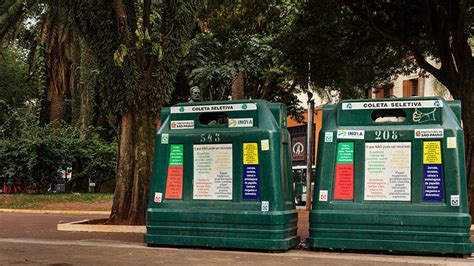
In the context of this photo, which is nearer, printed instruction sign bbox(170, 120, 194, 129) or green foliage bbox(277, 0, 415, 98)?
printed instruction sign bbox(170, 120, 194, 129)

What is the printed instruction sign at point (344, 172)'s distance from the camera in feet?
22.7

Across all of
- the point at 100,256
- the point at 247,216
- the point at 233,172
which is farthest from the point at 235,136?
the point at 100,256

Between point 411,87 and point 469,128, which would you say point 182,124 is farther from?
point 411,87

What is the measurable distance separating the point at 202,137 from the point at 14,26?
1513 centimetres

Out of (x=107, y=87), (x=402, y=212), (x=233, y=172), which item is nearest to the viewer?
(x=402, y=212)

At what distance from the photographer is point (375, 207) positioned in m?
6.77

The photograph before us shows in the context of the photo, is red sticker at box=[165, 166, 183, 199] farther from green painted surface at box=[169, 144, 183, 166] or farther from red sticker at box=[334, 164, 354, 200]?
red sticker at box=[334, 164, 354, 200]

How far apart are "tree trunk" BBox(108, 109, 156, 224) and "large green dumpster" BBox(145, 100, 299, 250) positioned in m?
2.96

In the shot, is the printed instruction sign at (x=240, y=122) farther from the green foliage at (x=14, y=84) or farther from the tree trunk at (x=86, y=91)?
the green foliage at (x=14, y=84)

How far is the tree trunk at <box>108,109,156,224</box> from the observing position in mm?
10469

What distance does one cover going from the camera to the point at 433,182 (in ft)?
21.8

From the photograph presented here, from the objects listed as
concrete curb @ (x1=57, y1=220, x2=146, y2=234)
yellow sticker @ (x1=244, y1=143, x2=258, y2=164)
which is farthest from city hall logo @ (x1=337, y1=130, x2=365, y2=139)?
concrete curb @ (x1=57, y1=220, x2=146, y2=234)

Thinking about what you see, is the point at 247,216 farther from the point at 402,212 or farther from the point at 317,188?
the point at 402,212

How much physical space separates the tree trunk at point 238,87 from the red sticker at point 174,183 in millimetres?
15240
